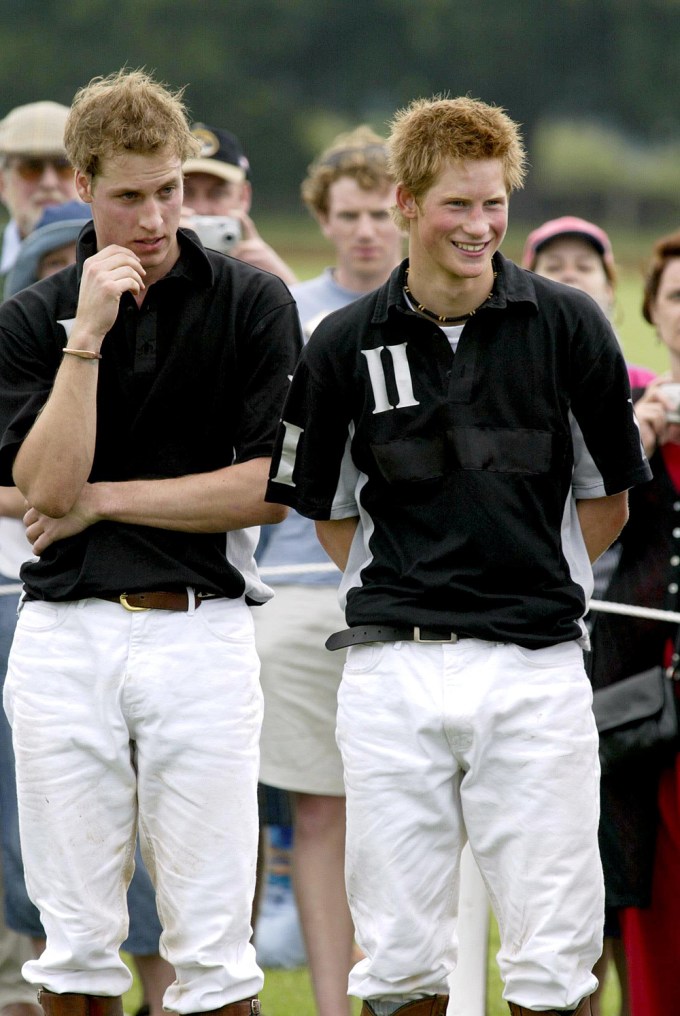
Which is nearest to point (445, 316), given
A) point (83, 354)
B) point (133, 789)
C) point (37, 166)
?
point (83, 354)

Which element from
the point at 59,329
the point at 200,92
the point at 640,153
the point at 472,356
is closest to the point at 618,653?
the point at 472,356

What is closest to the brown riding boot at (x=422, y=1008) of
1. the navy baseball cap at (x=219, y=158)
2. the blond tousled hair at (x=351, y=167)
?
the blond tousled hair at (x=351, y=167)

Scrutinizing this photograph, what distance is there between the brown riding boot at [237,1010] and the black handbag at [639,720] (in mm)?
1144

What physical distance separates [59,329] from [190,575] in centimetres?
61

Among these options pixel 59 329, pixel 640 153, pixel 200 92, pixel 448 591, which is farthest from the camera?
pixel 640 153

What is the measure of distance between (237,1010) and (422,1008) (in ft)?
1.27

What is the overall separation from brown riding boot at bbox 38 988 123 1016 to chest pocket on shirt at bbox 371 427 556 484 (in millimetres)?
1242

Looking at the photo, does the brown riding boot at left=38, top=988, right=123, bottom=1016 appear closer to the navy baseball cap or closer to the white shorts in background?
the white shorts in background

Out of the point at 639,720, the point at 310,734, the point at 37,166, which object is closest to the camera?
the point at 639,720

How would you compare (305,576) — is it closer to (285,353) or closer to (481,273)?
(285,353)

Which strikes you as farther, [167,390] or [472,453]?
[167,390]

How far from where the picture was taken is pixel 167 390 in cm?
339

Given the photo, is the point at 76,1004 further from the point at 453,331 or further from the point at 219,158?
the point at 219,158

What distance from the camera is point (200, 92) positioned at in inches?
1606
